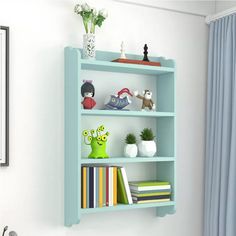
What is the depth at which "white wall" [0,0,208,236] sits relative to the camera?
2500 millimetres

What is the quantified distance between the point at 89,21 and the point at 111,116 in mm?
562

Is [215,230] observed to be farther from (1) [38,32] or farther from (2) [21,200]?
(1) [38,32]

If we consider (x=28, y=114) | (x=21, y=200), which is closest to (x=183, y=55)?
(x=28, y=114)

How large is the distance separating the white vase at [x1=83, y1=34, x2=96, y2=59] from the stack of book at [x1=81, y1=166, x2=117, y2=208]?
61 cm

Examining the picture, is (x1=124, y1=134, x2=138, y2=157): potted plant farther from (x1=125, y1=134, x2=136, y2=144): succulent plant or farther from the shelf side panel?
the shelf side panel

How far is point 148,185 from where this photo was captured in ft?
8.82

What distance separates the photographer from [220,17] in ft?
9.75

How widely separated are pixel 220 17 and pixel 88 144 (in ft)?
3.89

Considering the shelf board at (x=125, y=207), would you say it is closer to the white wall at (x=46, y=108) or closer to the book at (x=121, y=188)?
the book at (x=121, y=188)

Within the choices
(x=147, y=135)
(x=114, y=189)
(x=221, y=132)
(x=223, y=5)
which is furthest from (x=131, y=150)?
(x=223, y=5)

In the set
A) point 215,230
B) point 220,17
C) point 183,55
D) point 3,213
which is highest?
point 220,17

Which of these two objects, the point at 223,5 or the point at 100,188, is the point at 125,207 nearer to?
the point at 100,188

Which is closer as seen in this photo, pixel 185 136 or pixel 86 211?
pixel 86 211

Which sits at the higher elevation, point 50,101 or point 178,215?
point 50,101
